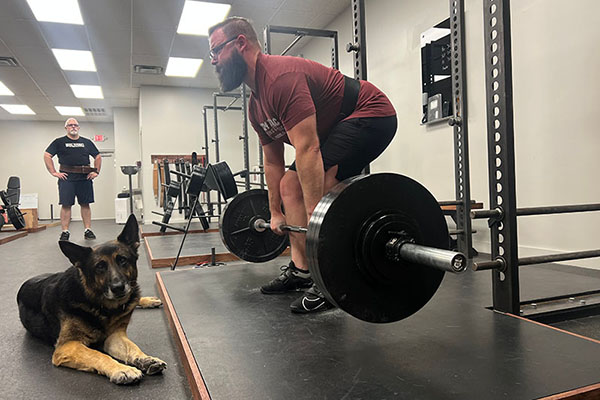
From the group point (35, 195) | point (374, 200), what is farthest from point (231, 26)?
point (35, 195)

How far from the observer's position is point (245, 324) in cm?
139

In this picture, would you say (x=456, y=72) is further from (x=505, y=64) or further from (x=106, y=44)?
(x=106, y=44)

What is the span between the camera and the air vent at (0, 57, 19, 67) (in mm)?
5946

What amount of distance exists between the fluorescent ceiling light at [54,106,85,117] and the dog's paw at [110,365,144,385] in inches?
384

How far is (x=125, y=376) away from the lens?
111 centimetres

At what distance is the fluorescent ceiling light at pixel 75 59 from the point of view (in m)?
5.78

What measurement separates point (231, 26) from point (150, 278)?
6.02ft

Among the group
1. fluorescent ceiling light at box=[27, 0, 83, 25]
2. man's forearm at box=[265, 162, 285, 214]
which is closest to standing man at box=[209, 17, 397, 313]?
man's forearm at box=[265, 162, 285, 214]

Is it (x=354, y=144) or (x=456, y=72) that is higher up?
(x=456, y=72)

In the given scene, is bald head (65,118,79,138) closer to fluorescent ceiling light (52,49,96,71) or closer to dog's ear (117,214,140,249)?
fluorescent ceiling light (52,49,96,71)

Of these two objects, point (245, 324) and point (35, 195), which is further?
point (35, 195)

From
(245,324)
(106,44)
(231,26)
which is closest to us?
(245,324)

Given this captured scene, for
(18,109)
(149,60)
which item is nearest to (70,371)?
(149,60)

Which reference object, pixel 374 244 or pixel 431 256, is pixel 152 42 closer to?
pixel 374 244
